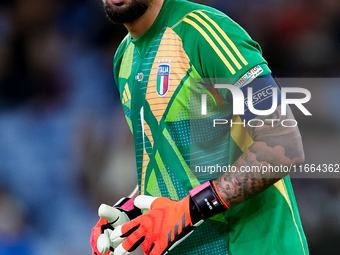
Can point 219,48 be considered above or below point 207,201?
above

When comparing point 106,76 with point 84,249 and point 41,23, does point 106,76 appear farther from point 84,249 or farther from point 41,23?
point 84,249

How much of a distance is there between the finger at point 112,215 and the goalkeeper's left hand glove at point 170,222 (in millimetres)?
194

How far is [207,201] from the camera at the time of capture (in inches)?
42.9

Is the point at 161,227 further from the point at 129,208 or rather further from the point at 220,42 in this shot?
the point at 220,42

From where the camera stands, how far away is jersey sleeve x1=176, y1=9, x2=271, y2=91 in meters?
1.13

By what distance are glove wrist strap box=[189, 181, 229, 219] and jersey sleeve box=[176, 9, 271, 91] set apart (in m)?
0.31

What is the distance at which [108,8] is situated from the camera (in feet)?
4.44

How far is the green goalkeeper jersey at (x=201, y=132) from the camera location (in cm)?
118

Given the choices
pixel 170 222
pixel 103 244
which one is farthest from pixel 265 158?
pixel 103 244

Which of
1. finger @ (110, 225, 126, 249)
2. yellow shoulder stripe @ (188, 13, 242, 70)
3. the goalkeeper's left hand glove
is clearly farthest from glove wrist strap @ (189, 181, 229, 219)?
yellow shoulder stripe @ (188, 13, 242, 70)

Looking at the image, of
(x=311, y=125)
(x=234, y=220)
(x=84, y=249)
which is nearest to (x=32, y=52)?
(x=84, y=249)

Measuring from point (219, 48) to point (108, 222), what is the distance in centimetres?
70

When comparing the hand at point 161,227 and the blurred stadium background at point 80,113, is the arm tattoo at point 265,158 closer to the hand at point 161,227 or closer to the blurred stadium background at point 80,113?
the hand at point 161,227

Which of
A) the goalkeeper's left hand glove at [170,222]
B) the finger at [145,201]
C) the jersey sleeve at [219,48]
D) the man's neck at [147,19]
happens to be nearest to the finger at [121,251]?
the goalkeeper's left hand glove at [170,222]
